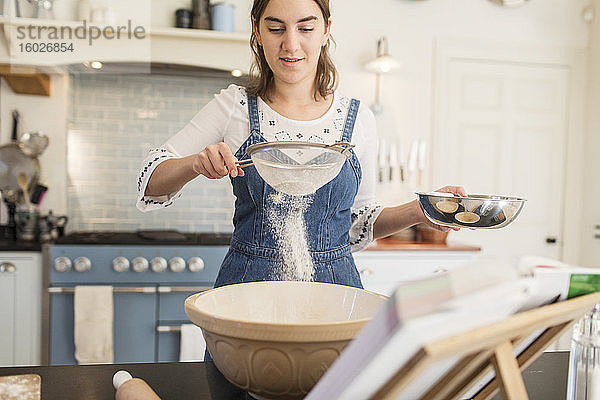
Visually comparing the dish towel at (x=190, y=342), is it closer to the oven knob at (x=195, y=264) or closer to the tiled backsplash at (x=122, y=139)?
the oven knob at (x=195, y=264)

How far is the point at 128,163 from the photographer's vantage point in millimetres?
3293

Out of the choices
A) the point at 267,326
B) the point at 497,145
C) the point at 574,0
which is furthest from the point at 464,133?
the point at 267,326

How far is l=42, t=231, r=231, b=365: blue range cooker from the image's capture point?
2.60m

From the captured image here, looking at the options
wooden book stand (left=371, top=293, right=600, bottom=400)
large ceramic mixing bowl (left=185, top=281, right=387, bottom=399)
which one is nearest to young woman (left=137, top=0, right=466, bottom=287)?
large ceramic mixing bowl (left=185, top=281, right=387, bottom=399)

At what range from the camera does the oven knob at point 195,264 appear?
2658 millimetres

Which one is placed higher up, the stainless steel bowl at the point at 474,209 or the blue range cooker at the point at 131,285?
the stainless steel bowl at the point at 474,209

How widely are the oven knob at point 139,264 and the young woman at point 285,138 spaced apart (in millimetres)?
1292

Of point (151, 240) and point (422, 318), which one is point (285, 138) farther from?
point (151, 240)

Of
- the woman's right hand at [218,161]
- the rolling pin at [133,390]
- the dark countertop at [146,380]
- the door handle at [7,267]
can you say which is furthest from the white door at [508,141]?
the rolling pin at [133,390]

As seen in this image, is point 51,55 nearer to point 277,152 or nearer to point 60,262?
point 60,262

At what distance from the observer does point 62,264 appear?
8.41ft

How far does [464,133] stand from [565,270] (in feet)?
10.5

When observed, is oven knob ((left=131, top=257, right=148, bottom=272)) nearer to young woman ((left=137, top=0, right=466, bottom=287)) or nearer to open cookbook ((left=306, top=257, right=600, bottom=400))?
young woman ((left=137, top=0, right=466, bottom=287))

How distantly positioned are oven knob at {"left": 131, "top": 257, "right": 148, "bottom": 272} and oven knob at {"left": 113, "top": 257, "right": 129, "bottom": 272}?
1.3 inches
